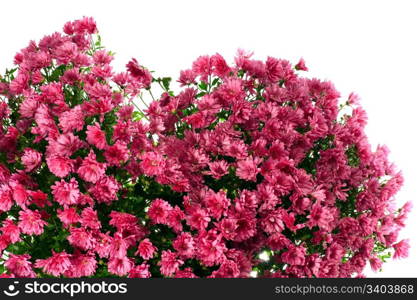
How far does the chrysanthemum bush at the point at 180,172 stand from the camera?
9.91 ft

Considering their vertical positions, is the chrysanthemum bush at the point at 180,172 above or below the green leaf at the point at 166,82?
below

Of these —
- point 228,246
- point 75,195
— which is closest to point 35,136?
point 75,195

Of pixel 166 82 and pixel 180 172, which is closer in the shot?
pixel 180 172

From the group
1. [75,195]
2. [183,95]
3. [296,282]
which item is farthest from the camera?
[183,95]

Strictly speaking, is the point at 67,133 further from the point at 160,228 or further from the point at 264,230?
the point at 264,230

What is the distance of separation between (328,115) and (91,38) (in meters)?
1.39

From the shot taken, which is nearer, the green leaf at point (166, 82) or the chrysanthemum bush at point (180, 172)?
the chrysanthemum bush at point (180, 172)

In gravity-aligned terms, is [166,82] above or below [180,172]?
above

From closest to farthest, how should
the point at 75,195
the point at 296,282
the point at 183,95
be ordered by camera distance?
the point at 75,195, the point at 296,282, the point at 183,95

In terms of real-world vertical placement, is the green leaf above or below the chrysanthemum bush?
above

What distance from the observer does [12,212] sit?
10.7 feet

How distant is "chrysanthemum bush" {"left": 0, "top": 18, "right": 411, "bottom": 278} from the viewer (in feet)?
9.91

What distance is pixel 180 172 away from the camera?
3.08 m

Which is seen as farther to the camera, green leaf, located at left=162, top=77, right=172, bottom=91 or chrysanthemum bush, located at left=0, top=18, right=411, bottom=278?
green leaf, located at left=162, top=77, right=172, bottom=91
